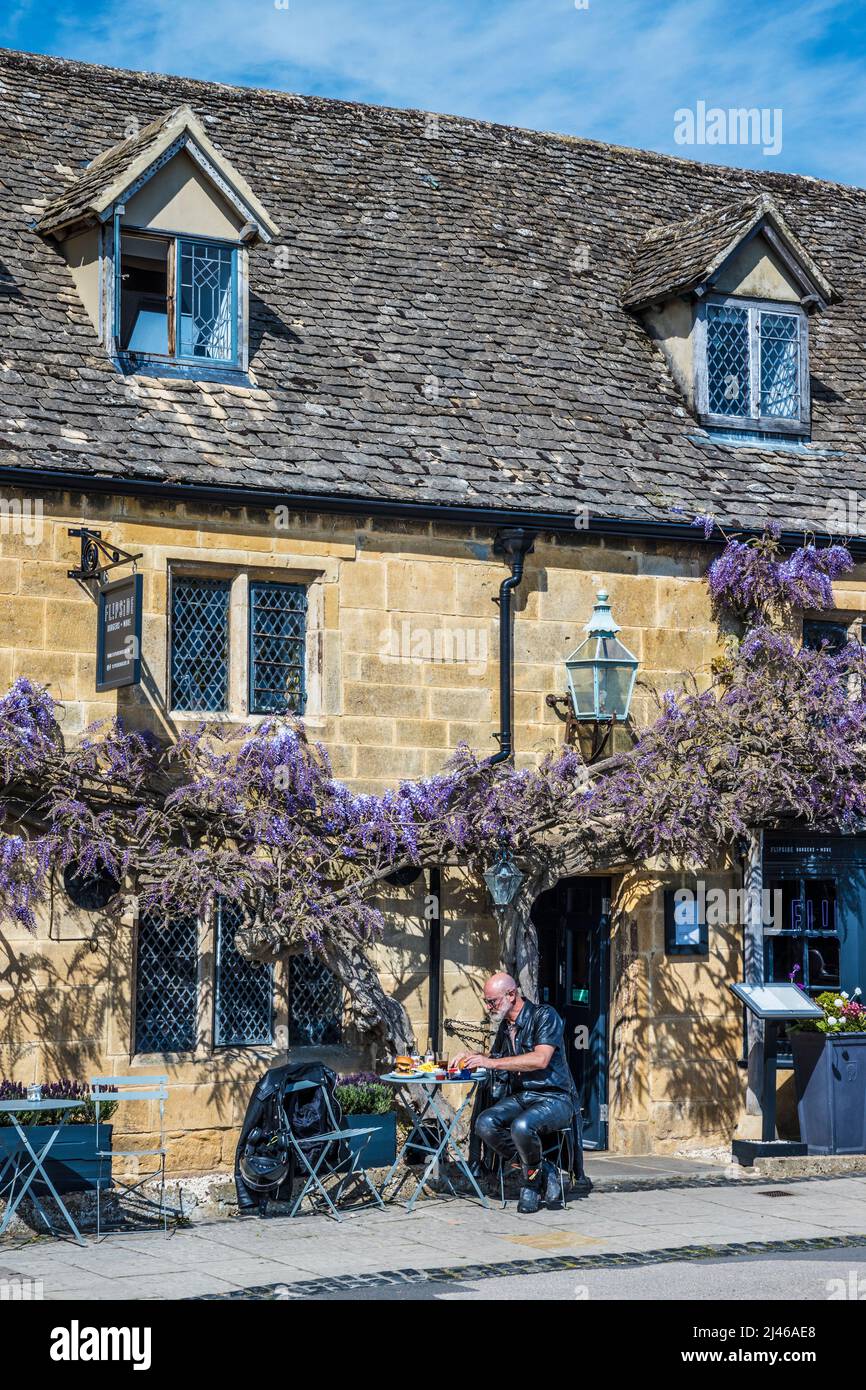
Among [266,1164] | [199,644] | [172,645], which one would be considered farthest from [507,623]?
[266,1164]

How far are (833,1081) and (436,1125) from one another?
3219mm

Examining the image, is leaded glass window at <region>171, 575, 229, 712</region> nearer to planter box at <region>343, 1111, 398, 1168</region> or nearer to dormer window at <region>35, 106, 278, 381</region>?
dormer window at <region>35, 106, 278, 381</region>

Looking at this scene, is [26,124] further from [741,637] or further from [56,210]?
[741,637]

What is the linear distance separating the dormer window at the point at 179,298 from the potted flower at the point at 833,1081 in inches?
271

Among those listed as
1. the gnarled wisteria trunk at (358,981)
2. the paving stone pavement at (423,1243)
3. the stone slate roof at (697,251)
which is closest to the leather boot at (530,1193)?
the paving stone pavement at (423,1243)

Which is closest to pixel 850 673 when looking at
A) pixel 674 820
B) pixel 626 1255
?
pixel 674 820

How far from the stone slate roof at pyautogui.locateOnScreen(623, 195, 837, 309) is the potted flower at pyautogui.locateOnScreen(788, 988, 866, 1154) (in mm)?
6308

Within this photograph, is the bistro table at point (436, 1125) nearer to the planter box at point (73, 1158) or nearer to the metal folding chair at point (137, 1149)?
the metal folding chair at point (137, 1149)

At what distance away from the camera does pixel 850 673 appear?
15492 millimetres

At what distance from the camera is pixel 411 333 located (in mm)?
16031

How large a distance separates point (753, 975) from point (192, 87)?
384 inches

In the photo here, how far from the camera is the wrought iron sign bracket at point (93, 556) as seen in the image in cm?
1313

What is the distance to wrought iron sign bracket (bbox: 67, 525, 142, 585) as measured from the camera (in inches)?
517

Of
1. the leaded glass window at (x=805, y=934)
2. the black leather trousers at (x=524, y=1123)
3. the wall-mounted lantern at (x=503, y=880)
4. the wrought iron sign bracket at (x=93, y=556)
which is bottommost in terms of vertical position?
the black leather trousers at (x=524, y=1123)
